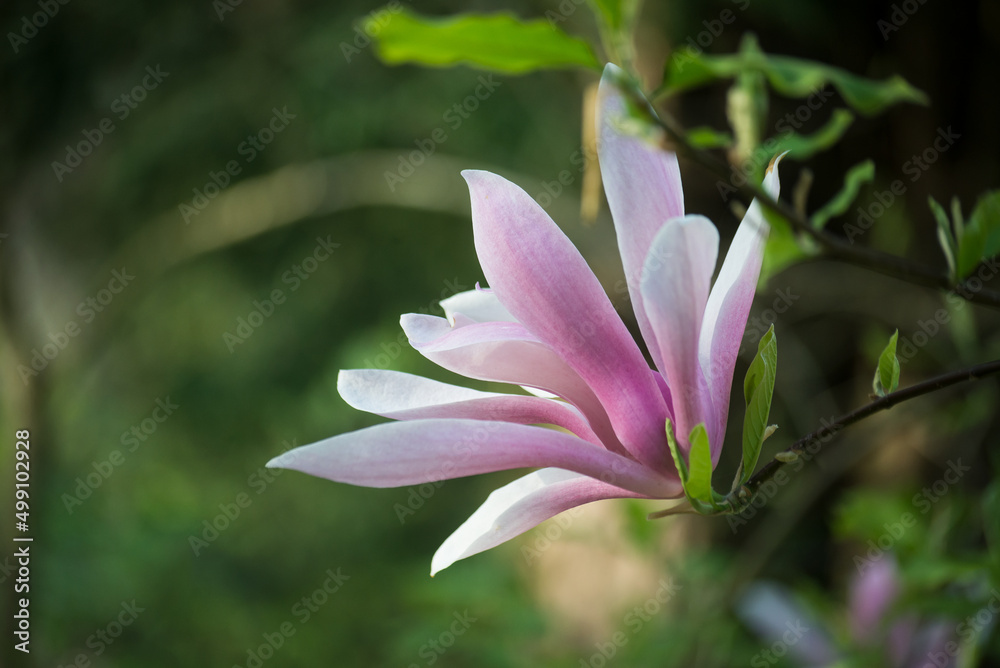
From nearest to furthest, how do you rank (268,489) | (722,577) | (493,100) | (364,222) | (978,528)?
1. (978,528)
2. (722,577)
3. (493,100)
4. (364,222)
5. (268,489)

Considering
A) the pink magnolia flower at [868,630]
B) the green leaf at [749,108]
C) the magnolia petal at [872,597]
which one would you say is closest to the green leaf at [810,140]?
the green leaf at [749,108]

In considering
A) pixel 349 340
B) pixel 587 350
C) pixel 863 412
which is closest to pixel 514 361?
pixel 587 350

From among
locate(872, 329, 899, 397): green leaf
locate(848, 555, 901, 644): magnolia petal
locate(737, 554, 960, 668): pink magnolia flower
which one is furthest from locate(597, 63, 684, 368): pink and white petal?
locate(848, 555, 901, 644): magnolia petal

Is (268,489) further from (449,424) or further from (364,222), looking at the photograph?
(449,424)

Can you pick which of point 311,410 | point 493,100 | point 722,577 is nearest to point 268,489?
point 311,410

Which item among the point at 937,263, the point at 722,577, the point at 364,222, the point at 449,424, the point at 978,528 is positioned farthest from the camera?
the point at 364,222

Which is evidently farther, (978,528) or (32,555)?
(32,555)

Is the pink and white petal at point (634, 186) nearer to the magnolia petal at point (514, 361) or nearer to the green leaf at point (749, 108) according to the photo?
the magnolia petal at point (514, 361)
